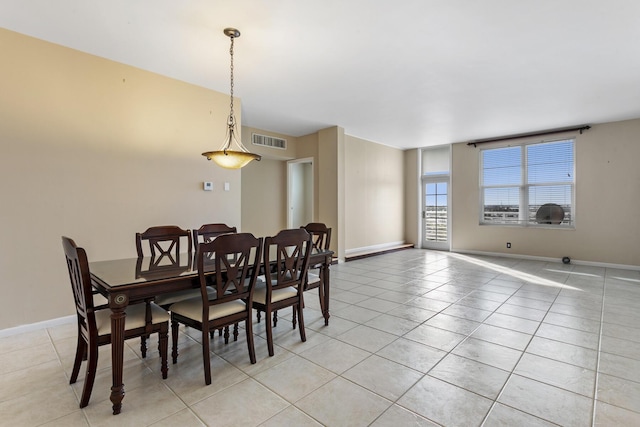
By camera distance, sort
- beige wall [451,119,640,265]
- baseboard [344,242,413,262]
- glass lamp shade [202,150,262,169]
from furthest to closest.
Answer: baseboard [344,242,413,262], beige wall [451,119,640,265], glass lamp shade [202,150,262,169]

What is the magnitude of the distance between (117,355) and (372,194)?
6.07m

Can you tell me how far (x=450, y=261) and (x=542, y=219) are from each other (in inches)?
83.5

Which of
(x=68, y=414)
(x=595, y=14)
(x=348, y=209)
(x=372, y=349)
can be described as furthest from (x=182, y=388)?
(x=348, y=209)

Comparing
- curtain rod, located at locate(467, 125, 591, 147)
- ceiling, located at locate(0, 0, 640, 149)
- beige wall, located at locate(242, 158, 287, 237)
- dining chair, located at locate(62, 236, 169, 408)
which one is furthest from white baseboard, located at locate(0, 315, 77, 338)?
curtain rod, located at locate(467, 125, 591, 147)

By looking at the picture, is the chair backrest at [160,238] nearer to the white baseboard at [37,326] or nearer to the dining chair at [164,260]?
the dining chair at [164,260]

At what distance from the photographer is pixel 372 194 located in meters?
7.14

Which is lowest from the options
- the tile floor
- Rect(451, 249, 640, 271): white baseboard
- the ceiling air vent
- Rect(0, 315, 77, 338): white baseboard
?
the tile floor

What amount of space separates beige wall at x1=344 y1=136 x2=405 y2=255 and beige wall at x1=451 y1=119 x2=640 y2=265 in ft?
8.34

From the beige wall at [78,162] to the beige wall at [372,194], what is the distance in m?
3.47

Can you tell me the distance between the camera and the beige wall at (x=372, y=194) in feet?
21.5

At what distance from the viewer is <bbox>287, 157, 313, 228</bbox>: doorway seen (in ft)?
22.4

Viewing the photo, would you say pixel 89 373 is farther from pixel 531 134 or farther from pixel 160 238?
pixel 531 134

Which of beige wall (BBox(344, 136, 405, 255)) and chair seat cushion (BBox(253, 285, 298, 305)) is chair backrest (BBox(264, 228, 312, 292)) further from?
beige wall (BBox(344, 136, 405, 255))

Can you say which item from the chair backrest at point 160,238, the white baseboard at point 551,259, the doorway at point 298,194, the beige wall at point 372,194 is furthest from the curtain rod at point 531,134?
the chair backrest at point 160,238
